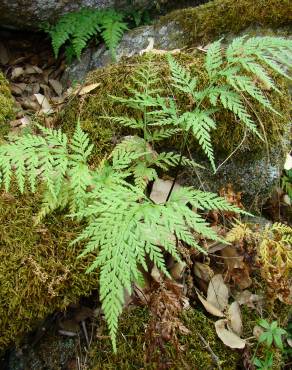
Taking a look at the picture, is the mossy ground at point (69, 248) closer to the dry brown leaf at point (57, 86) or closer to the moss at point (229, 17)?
the moss at point (229, 17)

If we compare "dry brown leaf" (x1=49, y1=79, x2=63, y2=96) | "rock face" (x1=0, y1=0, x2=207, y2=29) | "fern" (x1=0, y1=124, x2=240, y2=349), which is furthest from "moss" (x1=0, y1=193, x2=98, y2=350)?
"rock face" (x1=0, y1=0, x2=207, y2=29)

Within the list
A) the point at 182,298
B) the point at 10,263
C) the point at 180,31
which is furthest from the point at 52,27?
the point at 182,298

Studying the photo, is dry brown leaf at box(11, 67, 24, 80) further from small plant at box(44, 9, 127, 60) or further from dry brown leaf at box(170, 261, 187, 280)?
dry brown leaf at box(170, 261, 187, 280)

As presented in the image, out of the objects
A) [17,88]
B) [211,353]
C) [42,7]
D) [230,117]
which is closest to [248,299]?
[211,353]

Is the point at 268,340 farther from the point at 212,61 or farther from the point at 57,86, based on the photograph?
the point at 57,86

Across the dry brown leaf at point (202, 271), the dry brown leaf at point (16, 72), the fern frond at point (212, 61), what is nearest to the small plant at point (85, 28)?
the dry brown leaf at point (16, 72)

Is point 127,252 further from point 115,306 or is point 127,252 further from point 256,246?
point 256,246
